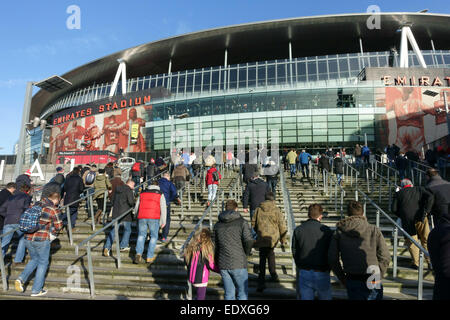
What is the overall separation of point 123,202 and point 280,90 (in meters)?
25.7

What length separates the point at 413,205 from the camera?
5.88 meters

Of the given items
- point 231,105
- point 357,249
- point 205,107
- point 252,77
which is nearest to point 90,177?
Result: point 357,249

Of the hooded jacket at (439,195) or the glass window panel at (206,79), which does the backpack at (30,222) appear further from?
the glass window panel at (206,79)

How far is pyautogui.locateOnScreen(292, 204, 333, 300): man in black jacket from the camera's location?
3.60m

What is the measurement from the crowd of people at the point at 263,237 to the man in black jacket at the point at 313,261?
0.04 feet

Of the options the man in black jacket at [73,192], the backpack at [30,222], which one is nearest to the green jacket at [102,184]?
the man in black jacket at [73,192]

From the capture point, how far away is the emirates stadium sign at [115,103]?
3572 cm

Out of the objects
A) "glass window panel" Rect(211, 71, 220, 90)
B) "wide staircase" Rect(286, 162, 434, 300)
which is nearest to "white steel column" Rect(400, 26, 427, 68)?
"glass window panel" Rect(211, 71, 220, 90)

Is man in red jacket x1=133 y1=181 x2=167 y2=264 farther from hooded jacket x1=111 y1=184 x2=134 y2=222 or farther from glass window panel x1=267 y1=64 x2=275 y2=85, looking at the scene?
glass window panel x1=267 y1=64 x2=275 y2=85

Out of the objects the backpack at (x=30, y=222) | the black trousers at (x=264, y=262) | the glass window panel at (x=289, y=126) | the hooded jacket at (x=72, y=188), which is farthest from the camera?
the glass window panel at (x=289, y=126)

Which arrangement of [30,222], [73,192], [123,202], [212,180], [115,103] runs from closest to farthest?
1. [30,222]
2. [123,202]
3. [73,192]
4. [212,180]
5. [115,103]

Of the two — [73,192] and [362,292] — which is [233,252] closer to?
[362,292]

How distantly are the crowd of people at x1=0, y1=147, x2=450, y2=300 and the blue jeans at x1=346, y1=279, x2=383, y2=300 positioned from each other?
0.03ft
